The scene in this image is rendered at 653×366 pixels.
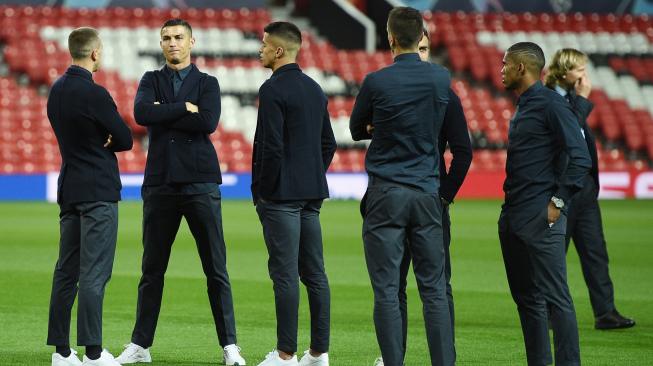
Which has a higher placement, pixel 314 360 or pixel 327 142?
pixel 327 142

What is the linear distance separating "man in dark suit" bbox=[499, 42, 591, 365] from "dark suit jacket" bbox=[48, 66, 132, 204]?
90.2 inches

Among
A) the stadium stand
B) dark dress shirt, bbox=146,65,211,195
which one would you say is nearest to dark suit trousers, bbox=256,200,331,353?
dark dress shirt, bbox=146,65,211,195

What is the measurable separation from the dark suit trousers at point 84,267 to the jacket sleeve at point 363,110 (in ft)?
5.46

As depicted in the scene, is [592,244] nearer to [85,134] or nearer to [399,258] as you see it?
[399,258]

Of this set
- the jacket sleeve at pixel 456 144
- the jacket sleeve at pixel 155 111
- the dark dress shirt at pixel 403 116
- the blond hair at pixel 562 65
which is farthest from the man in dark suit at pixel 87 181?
the blond hair at pixel 562 65

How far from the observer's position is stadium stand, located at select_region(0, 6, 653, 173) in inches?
1065

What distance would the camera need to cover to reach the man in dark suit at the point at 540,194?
6574mm

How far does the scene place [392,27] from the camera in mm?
6297

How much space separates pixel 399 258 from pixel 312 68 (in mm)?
23739

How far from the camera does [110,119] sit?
23.0ft

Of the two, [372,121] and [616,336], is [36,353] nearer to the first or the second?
[372,121]

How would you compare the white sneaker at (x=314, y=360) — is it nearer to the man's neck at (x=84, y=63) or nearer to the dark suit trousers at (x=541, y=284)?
the dark suit trousers at (x=541, y=284)

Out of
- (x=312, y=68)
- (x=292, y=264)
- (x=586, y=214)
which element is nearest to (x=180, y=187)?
(x=292, y=264)

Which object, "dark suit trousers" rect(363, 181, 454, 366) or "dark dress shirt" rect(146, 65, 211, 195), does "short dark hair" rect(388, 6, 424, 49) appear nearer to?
"dark suit trousers" rect(363, 181, 454, 366)
